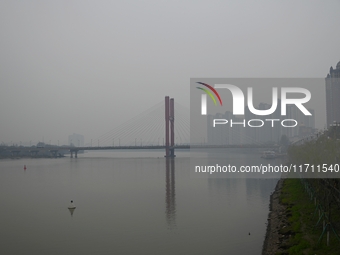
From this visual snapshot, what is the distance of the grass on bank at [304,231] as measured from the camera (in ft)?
10.7

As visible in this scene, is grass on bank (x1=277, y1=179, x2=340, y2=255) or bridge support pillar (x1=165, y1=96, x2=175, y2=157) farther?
bridge support pillar (x1=165, y1=96, x2=175, y2=157)

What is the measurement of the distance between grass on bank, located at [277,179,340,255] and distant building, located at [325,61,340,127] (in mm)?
9983

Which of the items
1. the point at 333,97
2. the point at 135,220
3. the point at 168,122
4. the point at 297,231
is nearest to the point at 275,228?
the point at 297,231

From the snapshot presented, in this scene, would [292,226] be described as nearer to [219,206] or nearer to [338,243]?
[338,243]

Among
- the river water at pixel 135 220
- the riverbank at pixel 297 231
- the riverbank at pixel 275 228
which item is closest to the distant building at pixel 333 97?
the river water at pixel 135 220

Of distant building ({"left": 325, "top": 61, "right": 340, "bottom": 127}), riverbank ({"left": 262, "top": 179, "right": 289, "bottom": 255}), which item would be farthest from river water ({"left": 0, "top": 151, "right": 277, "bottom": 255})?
distant building ({"left": 325, "top": 61, "right": 340, "bottom": 127})

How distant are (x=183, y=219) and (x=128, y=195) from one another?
106 inches

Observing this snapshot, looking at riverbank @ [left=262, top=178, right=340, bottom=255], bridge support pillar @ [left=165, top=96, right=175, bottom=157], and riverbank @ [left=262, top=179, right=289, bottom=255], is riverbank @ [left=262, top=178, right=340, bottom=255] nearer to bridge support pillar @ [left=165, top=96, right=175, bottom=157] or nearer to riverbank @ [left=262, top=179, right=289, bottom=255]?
riverbank @ [left=262, top=179, right=289, bottom=255]

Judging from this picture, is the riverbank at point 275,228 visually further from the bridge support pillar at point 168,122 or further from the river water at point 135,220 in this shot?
the bridge support pillar at point 168,122

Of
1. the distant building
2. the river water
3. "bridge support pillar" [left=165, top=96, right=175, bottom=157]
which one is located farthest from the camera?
"bridge support pillar" [left=165, top=96, right=175, bottom=157]

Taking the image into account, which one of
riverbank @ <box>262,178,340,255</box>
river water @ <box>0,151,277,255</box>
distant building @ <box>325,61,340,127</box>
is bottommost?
river water @ <box>0,151,277,255</box>

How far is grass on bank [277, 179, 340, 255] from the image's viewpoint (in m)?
3.25

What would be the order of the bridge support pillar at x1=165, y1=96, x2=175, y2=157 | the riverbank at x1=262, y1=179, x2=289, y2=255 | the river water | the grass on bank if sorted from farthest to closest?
1. the bridge support pillar at x1=165, y1=96, x2=175, y2=157
2. the river water
3. the riverbank at x1=262, y1=179, x2=289, y2=255
4. the grass on bank

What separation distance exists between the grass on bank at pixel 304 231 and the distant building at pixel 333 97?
998 cm
